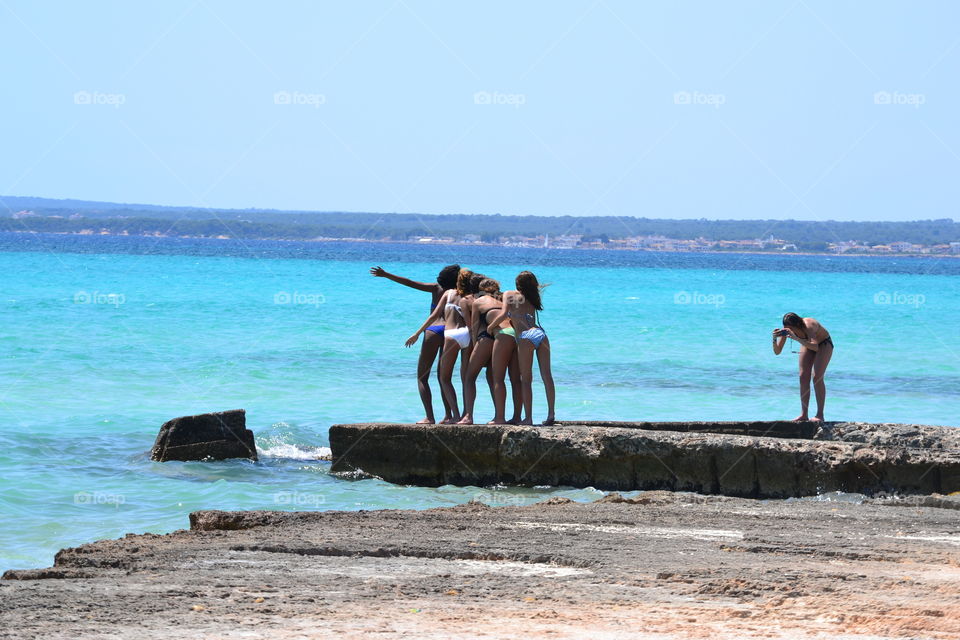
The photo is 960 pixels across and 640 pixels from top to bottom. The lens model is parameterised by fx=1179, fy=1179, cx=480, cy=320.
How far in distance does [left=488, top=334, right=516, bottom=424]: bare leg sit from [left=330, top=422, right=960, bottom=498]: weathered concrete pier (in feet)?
1.48

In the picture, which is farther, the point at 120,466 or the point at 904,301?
the point at 904,301

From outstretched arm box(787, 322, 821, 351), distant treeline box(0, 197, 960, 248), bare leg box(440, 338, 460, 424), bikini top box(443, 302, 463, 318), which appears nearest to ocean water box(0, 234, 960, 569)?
bare leg box(440, 338, 460, 424)

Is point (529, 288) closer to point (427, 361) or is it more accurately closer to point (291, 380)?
point (427, 361)

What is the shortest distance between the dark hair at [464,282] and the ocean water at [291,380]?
1.76m

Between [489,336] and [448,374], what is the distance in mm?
661

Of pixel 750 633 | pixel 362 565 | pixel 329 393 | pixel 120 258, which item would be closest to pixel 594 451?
pixel 362 565

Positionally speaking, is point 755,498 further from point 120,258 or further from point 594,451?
point 120,258

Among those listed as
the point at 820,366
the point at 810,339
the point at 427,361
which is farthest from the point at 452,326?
the point at 820,366

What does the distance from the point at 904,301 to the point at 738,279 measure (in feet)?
75.8

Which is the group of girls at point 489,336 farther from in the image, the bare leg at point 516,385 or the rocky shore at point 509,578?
the rocky shore at point 509,578

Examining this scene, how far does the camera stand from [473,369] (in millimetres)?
10570

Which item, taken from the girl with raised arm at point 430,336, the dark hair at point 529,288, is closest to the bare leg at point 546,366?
the dark hair at point 529,288

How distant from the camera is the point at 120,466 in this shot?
11328mm

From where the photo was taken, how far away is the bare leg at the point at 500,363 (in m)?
10.3
